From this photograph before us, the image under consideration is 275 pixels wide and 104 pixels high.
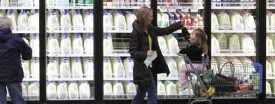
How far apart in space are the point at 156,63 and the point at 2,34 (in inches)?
74.0

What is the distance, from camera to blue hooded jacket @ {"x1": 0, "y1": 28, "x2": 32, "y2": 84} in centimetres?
617

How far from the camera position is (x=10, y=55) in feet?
20.4

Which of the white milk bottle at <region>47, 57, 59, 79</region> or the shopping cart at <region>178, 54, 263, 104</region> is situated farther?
the white milk bottle at <region>47, 57, 59, 79</region>

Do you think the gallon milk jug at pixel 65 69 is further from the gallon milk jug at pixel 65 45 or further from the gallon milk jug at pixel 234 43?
the gallon milk jug at pixel 234 43

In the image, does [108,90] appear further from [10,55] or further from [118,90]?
[10,55]

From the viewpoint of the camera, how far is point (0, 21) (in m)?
6.25

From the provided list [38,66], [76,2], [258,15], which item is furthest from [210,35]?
[38,66]

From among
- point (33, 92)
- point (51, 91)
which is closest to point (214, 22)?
point (51, 91)

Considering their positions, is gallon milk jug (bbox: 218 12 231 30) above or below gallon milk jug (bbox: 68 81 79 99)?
above

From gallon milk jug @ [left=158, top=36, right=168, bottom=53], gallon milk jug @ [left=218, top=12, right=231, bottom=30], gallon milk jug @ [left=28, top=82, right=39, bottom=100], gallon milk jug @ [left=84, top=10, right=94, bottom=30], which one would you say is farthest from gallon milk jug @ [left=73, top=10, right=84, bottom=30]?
gallon milk jug @ [left=218, top=12, right=231, bottom=30]

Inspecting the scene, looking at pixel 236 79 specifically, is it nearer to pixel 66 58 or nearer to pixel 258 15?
pixel 258 15

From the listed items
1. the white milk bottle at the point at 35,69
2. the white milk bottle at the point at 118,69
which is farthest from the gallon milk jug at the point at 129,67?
the white milk bottle at the point at 35,69

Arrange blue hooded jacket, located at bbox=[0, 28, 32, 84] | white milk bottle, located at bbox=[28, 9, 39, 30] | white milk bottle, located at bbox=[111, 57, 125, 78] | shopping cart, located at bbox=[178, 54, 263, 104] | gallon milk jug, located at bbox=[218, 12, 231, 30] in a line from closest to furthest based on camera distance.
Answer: shopping cart, located at bbox=[178, 54, 263, 104] → blue hooded jacket, located at bbox=[0, 28, 32, 84] → white milk bottle, located at bbox=[28, 9, 39, 30] → white milk bottle, located at bbox=[111, 57, 125, 78] → gallon milk jug, located at bbox=[218, 12, 231, 30]

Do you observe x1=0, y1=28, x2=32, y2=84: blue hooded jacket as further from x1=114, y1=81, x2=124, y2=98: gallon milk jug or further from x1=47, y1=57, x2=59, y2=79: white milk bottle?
x1=114, y1=81, x2=124, y2=98: gallon milk jug
